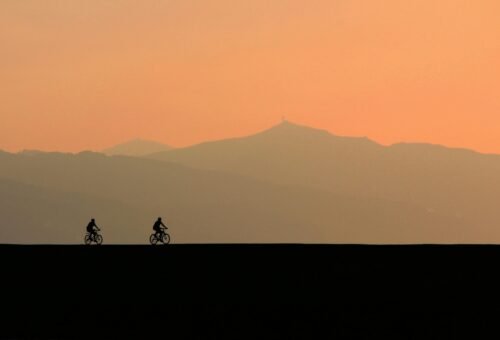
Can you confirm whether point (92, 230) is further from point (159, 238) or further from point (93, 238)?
point (159, 238)
